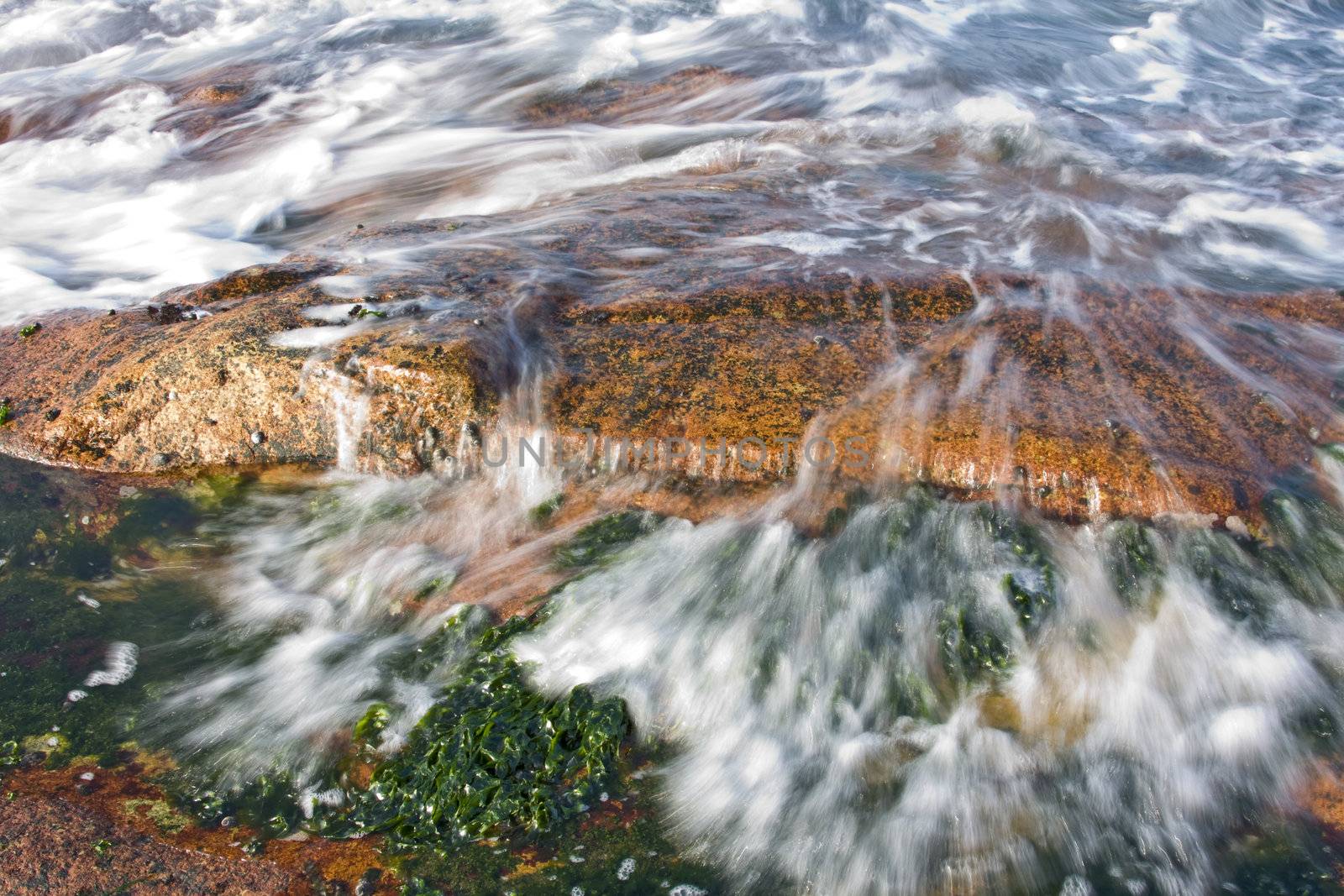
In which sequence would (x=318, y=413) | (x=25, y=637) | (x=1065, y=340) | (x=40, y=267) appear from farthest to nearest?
(x=40, y=267), (x=1065, y=340), (x=318, y=413), (x=25, y=637)

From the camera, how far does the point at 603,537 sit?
4.50 meters

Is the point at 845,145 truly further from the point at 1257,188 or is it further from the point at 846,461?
the point at 846,461

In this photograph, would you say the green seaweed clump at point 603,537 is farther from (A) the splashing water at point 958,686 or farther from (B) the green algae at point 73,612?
(B) the green algae at point 73,612

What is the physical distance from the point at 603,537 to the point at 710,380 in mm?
982

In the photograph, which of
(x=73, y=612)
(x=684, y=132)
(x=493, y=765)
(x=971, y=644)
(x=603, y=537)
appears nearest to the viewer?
(x=493, y=765)

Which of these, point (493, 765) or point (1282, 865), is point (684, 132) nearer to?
point (493, 765)

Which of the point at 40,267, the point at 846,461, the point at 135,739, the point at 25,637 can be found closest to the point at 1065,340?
the point at 846,461

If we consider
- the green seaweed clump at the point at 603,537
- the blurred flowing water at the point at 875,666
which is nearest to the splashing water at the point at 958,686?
the blurred flowing water at the point at 875,666

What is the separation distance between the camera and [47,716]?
143 inches

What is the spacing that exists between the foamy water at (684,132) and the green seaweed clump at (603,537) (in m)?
2.44

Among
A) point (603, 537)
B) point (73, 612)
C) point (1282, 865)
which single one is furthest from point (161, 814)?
point (1282, 865)

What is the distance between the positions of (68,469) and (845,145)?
6.84 m

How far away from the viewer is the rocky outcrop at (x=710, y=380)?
4.58m

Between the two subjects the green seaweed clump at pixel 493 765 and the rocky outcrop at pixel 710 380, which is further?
the rocky outcrop at pixel 710 380
